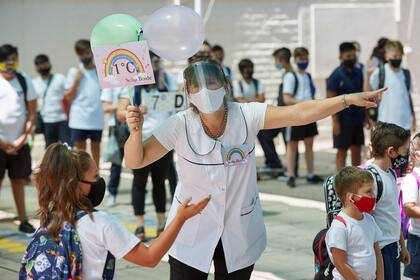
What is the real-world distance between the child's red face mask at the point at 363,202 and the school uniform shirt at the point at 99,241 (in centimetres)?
155

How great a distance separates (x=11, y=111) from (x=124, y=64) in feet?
16.4

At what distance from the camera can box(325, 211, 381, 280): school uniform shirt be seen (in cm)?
530

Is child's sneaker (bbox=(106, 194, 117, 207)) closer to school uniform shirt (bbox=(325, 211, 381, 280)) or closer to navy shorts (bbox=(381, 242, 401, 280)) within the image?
navy shorts (bbox=(381, 242, 401, 280))

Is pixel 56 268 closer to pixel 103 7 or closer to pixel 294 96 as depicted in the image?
pixel 294 96

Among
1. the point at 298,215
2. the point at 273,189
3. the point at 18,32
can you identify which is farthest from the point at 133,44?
the point at 18,32

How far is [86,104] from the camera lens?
12.1 m

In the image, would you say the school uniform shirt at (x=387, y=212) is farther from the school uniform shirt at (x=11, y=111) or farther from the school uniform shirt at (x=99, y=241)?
the school uniform shirt at (x=11, y=111)

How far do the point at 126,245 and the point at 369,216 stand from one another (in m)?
1.79

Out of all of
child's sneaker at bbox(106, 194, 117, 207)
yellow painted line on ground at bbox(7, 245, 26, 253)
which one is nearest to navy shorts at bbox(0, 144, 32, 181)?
yellow painted line on ground at bbox(7, 245, 26, 253)

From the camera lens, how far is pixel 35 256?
426 centimetres

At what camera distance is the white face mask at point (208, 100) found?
5.10 metres

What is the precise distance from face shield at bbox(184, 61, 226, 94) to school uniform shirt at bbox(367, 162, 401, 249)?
4.03ft

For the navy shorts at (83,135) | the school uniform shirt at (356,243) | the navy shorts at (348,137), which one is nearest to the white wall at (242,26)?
the navy shorts at (83,135)

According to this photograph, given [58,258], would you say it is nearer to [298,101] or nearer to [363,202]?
[363,202]
